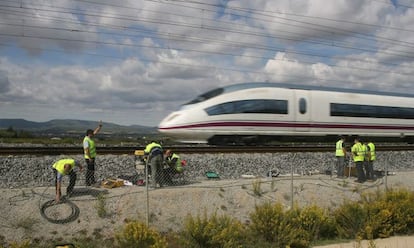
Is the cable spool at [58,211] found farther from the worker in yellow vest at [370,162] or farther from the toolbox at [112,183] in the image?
the worker in yellow vest at [370,162]

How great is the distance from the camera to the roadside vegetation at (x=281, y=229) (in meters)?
7.97

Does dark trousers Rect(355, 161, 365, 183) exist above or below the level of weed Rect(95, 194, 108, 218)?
above

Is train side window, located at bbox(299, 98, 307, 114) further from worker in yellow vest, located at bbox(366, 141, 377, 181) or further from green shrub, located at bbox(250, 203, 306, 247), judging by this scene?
green shrub, located at bbox(250, 203, 306, 247)

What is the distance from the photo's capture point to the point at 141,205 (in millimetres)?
10195

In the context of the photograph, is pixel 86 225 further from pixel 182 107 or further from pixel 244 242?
pixel 182 107

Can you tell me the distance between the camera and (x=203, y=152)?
51.9ft

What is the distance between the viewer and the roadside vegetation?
7969 mm

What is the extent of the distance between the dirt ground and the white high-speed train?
180 inches

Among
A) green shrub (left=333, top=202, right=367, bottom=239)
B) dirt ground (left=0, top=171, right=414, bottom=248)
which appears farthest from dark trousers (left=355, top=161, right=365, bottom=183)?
green shrub (left=333, top=202, right=367, bottom=239)

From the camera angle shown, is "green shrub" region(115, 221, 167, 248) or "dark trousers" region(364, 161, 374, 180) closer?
"green shrub" region(115, 221, 167, 248)

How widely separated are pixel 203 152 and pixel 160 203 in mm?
5519

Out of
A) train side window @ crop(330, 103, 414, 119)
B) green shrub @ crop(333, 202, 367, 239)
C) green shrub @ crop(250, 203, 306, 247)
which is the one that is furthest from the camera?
train side window @ crop(330, 103, 414, 119)

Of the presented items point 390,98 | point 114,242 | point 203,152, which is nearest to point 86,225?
point 114,242

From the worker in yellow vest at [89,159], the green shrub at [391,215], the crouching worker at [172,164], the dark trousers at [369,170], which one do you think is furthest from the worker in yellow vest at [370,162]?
the worker in yellow vest at [89,159]
